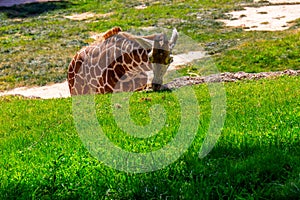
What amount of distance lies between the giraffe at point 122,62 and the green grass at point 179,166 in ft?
22.7

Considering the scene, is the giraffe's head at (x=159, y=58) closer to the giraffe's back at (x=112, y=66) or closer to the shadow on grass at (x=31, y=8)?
the giraffe's back at (x=112, y=66)

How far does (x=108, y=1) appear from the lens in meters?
57.0

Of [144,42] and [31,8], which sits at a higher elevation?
[144,42]

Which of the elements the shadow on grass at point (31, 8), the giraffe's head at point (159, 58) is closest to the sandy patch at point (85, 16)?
the shadow on grass at point (31, 8)

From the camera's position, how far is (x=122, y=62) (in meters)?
17.5

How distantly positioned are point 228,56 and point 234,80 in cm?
676

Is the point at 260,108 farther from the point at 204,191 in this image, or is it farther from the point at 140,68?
the point at 140,68

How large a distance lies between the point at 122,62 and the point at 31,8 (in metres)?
40.3

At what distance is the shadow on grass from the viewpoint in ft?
172

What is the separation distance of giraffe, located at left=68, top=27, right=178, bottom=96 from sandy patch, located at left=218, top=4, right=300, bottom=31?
54.8 feet

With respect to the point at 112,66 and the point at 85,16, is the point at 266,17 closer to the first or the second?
the point at 85,16

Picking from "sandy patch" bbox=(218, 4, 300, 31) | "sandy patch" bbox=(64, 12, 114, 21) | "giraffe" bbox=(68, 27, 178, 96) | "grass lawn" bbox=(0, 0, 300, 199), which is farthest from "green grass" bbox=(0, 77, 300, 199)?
"sandy patch" bbox=(64, 12, 114, 21)

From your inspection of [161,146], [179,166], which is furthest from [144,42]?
[179,166]

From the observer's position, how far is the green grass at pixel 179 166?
16.4ft
